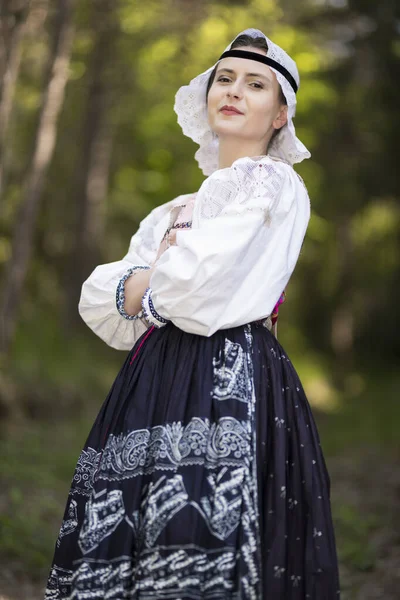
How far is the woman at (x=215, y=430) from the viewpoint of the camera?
2086 millimetres

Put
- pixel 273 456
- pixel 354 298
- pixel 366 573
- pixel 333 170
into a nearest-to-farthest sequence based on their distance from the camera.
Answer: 1. pixel 273 456
2. pixel 366 573
3. pixel 333 170
4. pixel 354 298

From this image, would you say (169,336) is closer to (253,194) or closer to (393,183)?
(253,194)

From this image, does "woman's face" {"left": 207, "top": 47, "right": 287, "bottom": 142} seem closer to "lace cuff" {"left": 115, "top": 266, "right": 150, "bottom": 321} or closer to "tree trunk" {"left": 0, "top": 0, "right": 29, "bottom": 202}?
"lace cuff" {"left": 115, "top": 266, "right": 150, "bottom": 321}

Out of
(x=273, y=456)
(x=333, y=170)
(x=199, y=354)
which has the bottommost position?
(x=273, y=456)

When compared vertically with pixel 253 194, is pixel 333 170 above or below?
above

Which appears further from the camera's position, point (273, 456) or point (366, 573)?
point (366, 573)

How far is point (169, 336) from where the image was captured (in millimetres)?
2350

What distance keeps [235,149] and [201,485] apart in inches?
42.1

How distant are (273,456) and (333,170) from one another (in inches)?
430

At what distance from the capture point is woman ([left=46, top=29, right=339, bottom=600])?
2.09 meters

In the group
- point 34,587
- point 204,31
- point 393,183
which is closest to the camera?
point 34,587

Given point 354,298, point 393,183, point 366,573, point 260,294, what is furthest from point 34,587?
point 354,298

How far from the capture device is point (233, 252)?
2.15 m

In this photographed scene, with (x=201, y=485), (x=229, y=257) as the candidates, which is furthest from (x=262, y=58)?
(x=201, y=485)
